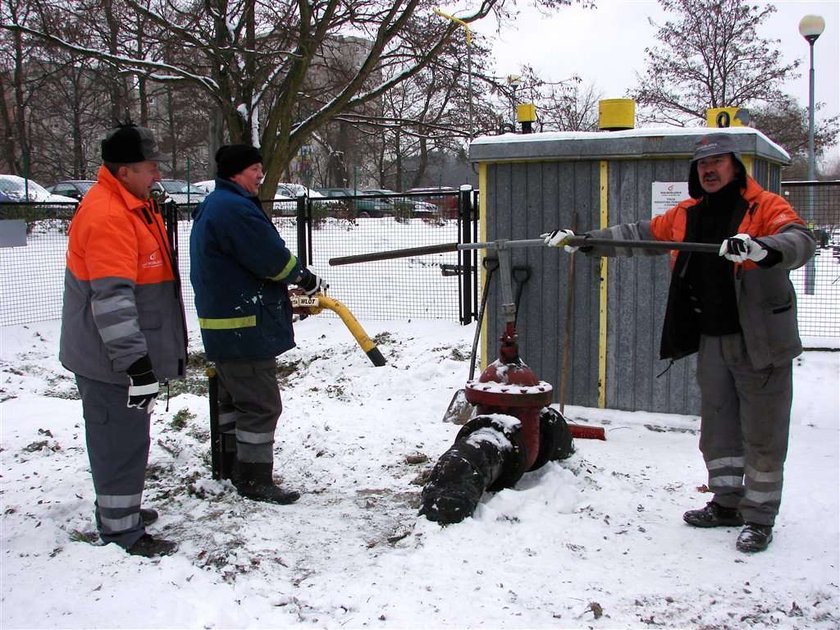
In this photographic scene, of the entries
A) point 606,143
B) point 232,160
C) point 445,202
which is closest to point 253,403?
point 232,160

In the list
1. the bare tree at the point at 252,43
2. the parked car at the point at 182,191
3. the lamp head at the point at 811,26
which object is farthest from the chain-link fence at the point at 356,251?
the parked car at the point at 182,191

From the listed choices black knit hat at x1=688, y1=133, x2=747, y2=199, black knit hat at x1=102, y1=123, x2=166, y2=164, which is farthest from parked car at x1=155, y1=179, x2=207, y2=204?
black knit hat at x1=688, y1=133, x2=747, y2=199

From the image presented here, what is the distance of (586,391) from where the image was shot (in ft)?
19.0

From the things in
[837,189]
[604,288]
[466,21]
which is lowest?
[604,288]

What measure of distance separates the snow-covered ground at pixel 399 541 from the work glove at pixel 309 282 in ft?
3.62

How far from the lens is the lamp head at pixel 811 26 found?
12648mm

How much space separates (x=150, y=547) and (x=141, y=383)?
2.46 ft

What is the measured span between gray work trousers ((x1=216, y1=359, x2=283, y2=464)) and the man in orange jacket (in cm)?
41

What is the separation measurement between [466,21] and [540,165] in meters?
6.61

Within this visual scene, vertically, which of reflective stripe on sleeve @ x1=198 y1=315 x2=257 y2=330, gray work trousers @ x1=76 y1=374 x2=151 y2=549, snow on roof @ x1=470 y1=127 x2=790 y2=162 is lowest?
gray work trousers @ x1=76 y1=374 x2=151 y2=549

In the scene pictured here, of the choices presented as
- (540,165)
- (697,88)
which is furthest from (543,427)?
(697,88)

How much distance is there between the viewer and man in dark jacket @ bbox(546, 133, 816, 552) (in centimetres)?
346

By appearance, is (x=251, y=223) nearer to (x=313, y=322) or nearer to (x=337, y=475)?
(x=337, y=475)

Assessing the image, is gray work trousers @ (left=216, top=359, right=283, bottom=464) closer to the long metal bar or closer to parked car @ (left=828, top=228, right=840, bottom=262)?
the long metal bar
